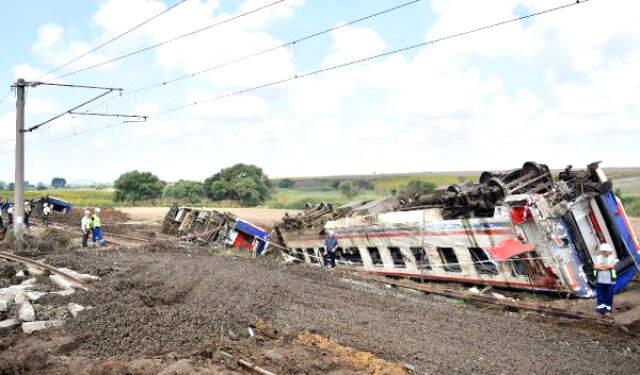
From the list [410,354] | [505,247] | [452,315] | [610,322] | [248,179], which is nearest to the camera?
[410,354]

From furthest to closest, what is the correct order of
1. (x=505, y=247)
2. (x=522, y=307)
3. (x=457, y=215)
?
1. (x=457, y=215)
2. (x=505, y=247)
3. (x=522, y=307)

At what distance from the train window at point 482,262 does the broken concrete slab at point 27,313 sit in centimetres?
1112

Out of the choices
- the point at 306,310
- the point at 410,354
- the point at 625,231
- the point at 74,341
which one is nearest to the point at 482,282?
the point at 625,231

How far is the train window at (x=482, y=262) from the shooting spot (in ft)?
49.2

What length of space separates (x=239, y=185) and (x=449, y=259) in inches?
2431

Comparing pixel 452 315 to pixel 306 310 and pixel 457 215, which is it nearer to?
pixel 306 310

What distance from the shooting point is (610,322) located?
1048 centimetres

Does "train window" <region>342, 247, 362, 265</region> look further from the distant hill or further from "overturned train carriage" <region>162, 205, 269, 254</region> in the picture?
the distant hill

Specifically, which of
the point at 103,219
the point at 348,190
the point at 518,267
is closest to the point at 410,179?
the point at 348,190

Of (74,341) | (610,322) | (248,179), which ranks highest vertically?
(248,179)

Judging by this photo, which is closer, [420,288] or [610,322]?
[610,322]

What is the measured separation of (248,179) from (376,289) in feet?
210

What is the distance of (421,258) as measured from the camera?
17.0 meters

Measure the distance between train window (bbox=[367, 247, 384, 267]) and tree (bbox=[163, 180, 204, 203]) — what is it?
62899mm
